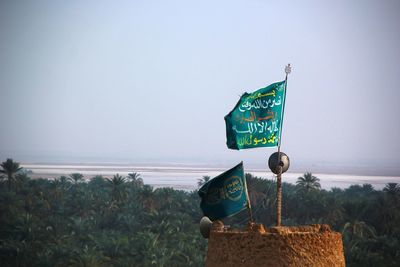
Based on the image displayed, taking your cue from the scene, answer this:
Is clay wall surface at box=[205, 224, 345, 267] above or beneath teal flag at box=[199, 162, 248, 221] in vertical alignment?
beneath

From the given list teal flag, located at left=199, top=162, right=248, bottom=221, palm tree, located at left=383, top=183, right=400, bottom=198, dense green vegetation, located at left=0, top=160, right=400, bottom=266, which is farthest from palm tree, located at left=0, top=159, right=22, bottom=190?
teal flag, located at left=199, top=162, right=248, bottom=221

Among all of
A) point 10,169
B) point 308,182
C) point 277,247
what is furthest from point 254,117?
point 10,169

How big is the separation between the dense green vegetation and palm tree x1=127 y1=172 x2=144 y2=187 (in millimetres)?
211

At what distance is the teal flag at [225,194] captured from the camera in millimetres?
19562

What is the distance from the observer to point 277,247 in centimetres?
1777

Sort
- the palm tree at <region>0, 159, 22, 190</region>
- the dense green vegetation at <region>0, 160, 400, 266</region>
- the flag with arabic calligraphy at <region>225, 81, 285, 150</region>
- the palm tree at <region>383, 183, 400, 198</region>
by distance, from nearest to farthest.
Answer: the flag with arabic calligraphy at <region>225, 81, 285, 150</region>
the dense green vegetation at <region>0, 160, 400, 266</region>
the palm tree at <region>383, 183, 400, 198</region>
the palm tree at <region>0, 159, 22, 190</region>

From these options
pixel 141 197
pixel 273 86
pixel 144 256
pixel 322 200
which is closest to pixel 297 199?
pixel 322 200

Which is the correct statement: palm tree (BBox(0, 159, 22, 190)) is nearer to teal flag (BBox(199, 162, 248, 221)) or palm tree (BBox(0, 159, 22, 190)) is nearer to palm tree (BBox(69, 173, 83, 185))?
palm tree (BBox(69, 173, 83, 185))

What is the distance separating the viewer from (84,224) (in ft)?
382

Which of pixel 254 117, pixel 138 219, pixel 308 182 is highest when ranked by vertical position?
pixel 254 117

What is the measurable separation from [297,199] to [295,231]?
106m

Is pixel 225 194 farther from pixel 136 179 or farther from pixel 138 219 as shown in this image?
pixel 136 179

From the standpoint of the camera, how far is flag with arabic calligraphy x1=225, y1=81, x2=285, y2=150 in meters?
19.9

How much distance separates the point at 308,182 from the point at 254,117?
11655cm
